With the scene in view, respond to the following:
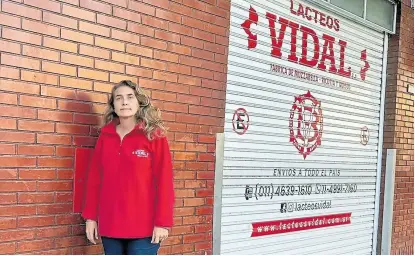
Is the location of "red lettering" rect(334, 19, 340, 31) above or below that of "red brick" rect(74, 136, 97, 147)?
above

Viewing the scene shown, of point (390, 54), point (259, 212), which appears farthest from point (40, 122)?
point (390, 54)

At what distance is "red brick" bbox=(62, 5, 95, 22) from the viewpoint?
3.44 metres

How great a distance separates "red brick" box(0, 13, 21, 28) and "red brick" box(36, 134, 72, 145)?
2.38 feet

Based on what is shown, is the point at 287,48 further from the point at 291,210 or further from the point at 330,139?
the point at 291,210

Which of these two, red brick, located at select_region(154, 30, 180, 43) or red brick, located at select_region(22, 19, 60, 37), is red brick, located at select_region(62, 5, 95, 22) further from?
red brick, located at select_region(154, 30, 180, 43)

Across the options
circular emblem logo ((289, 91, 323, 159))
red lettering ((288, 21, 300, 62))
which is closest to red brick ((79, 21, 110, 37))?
red lettering ((288, 21, 300, 62))

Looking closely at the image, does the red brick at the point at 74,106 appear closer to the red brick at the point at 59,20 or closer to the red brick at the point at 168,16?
the red brick at the point at 59,20

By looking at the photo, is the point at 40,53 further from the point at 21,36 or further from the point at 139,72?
the point at 139,72

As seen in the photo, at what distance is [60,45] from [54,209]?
1121 mm

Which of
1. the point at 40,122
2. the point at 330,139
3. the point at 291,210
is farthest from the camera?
the point at 330,139

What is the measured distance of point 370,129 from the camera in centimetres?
714

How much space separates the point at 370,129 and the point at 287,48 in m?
2.25

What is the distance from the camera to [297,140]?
5863 mm

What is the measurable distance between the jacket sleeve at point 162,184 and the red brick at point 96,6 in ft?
3.59
